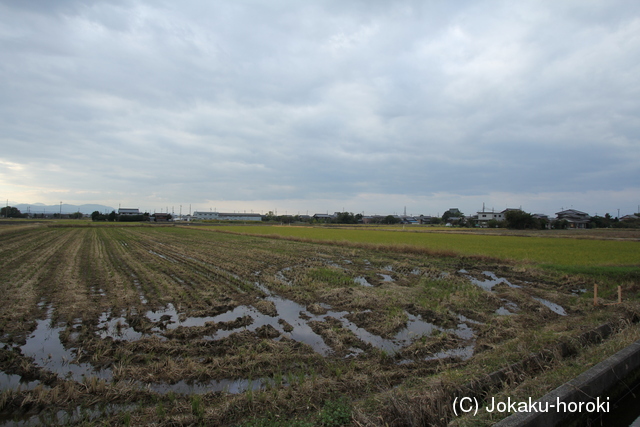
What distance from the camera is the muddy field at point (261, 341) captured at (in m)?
3.82

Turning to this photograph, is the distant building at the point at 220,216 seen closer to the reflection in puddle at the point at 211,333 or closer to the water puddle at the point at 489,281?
the water puddle at the point at 489,281

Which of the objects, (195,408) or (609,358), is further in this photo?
(609,358)

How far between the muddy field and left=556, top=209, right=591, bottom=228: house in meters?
79.2

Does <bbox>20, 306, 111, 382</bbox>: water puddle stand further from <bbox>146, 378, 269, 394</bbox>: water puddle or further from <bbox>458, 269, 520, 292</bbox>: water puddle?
<bbox>458, 269, 520, 292</bbox>: water puddle

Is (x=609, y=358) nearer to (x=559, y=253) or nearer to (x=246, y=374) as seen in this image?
(x=246, y=374)

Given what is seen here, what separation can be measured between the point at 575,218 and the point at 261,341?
101446 millimetres

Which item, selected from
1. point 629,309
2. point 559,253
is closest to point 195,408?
point 629,309

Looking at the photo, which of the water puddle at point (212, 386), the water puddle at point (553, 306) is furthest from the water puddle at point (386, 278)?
the water puddle at point (212, 386)

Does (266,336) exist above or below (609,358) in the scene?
below

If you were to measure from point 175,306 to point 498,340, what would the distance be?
8505mm

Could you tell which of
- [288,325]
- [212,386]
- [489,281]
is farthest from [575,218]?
[212,386]

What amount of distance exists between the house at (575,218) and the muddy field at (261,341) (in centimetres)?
7924

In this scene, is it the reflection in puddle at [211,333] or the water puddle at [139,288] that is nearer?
the reflection in puddle at [211,333]

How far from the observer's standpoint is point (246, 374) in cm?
486
